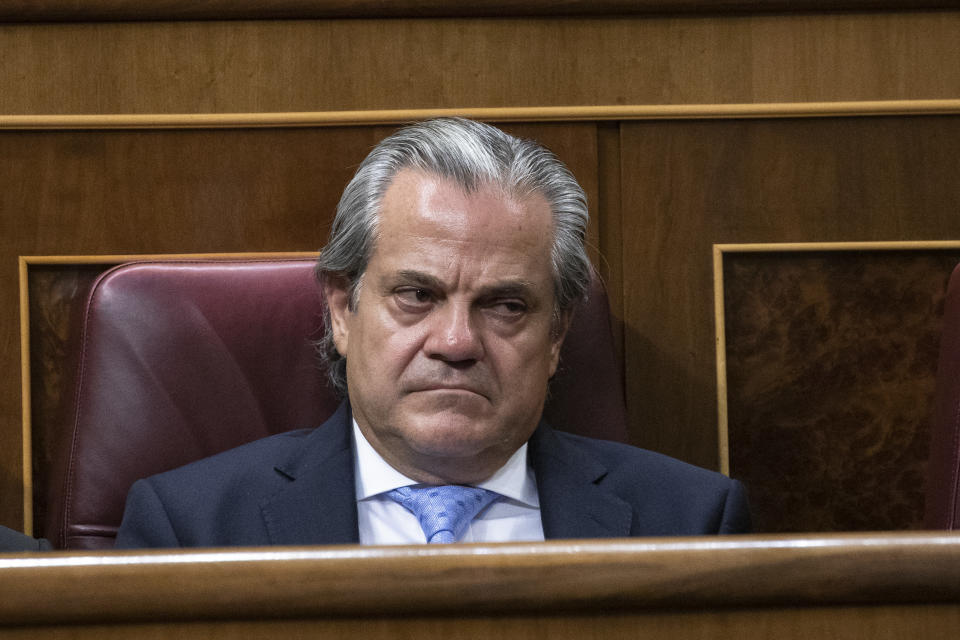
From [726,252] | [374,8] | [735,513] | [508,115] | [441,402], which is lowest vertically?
[735,513]

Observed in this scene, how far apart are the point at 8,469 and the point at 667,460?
0.64 metres

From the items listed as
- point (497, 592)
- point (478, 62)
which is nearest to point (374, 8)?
point (478, 62)

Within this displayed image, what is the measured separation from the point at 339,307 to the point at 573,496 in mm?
257

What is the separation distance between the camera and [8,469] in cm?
112

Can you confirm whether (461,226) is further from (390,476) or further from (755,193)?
(755,193)

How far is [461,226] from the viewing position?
3.01ft

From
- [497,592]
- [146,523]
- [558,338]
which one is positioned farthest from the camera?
[558,338]

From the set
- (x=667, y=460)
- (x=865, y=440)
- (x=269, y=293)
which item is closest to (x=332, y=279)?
(x=269, y=293)

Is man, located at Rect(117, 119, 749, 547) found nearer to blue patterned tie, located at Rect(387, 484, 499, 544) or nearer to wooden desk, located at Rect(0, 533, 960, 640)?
blue patterned tie, located at Rect(387, 484, 499, 544)

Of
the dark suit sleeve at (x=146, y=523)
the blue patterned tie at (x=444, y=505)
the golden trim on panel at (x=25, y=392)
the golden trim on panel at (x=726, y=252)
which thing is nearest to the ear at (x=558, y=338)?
the blue patterned tie at (x=444, y=505)

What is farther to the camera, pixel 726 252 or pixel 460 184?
pixel 726 252

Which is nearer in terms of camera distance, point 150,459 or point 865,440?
point 150,459

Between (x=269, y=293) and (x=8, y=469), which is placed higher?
(x=269, y=293)

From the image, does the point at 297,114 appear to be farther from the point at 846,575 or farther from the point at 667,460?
the point at 846,575
